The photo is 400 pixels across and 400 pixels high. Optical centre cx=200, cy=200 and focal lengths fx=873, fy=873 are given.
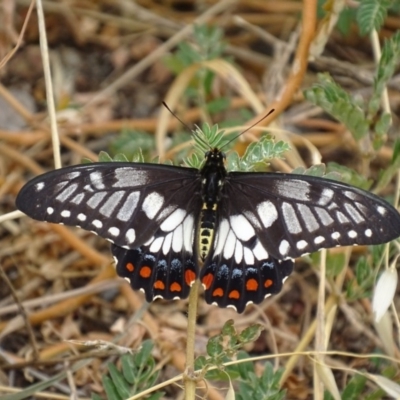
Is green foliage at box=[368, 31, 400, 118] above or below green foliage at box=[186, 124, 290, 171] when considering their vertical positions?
above

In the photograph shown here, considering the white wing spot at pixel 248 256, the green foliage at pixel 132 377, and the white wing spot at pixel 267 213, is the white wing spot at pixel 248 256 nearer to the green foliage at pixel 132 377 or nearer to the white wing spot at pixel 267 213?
the white wing spot at pixel 267 213

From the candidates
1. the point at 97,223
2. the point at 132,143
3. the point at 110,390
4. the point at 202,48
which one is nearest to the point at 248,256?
the point at 97,223

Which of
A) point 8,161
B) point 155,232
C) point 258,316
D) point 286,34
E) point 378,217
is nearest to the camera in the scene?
point 378,217

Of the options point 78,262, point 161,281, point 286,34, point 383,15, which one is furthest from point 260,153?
point 286,34

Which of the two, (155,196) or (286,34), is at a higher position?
(286,34)

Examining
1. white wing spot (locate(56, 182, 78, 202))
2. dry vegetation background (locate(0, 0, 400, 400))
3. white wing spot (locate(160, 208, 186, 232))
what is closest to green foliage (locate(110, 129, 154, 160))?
dry vegetation background (locate(0, 0, 400, 400))

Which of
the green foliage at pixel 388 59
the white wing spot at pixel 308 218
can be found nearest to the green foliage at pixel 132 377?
the white wing spot at pixel 308 218

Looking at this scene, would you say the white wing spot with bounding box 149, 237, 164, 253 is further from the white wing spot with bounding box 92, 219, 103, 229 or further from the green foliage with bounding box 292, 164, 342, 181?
the green foliage with bounding box 292, 164, 342, 181

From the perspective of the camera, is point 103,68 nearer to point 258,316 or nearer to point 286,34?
point 286,34
